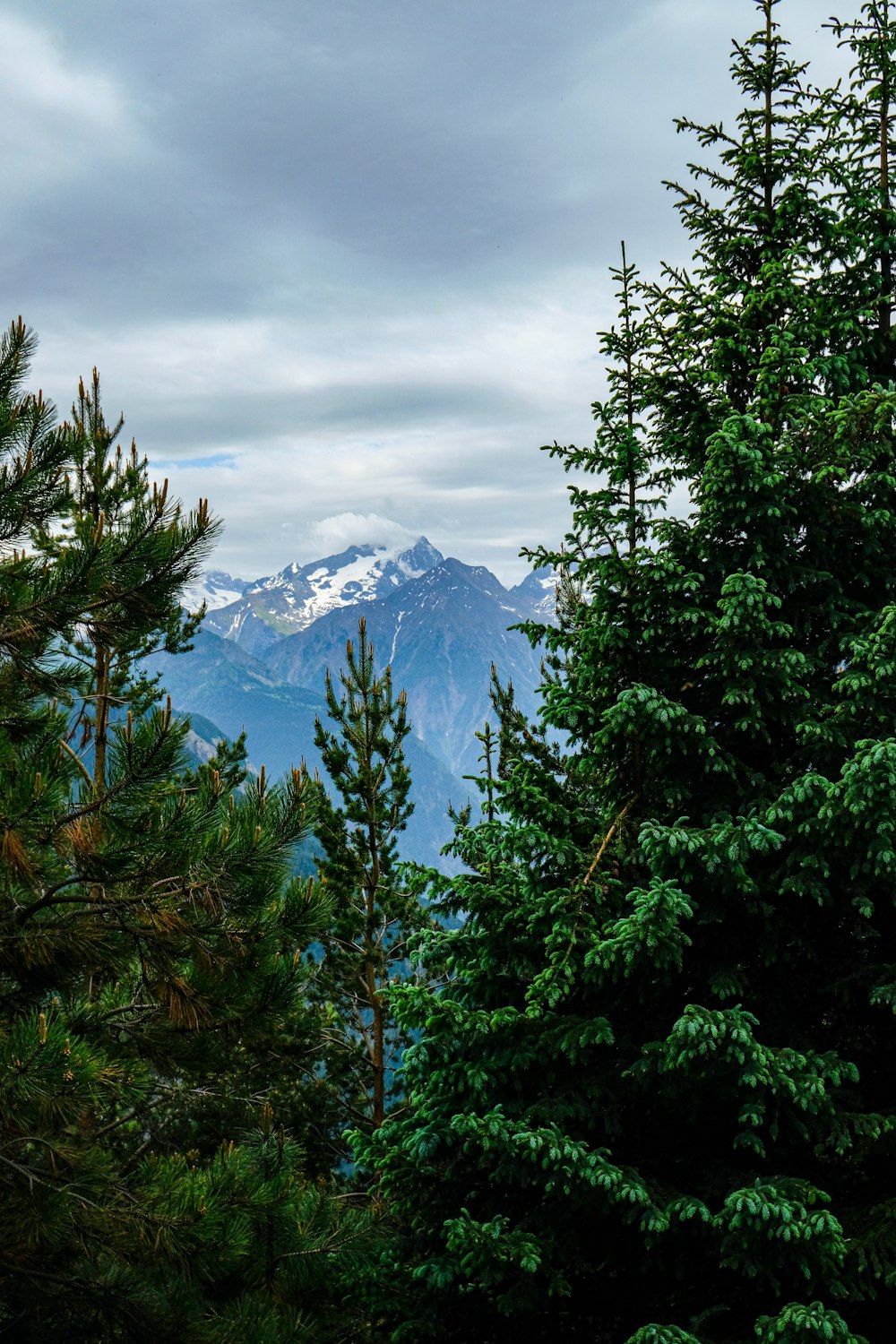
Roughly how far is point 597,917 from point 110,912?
3480 mm

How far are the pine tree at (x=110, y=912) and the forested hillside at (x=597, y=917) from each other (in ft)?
0.09

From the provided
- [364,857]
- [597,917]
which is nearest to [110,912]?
[597,917]

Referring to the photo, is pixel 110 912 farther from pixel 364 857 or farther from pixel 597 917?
pixel 364 857

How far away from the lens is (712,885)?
23.0ft

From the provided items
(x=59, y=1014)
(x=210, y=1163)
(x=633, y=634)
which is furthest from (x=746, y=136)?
(x=210, y=1163)

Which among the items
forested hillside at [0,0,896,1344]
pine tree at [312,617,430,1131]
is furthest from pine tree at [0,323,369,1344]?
pine tree at [312,617,430,1131]

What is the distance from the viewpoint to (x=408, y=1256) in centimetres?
769

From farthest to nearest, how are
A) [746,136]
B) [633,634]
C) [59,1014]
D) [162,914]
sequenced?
[746,136]
[633,634]
[162,914]
[59,1014]

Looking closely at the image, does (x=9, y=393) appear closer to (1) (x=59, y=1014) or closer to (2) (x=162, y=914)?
(2) (x=162, y=914)

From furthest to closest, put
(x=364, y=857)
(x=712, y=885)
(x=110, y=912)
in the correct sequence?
(x=364, y=857)
(x=712, y=885)
(x=110, y=912)

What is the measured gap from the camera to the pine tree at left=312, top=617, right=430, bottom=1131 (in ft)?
51.6

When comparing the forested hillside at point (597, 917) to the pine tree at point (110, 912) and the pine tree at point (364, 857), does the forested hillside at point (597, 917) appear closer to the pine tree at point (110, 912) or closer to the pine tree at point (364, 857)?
the pine tree at point (110, 912)

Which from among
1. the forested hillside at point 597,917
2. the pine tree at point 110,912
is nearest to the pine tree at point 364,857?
the forested hillside at point 597,917

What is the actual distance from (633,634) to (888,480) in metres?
2.21
